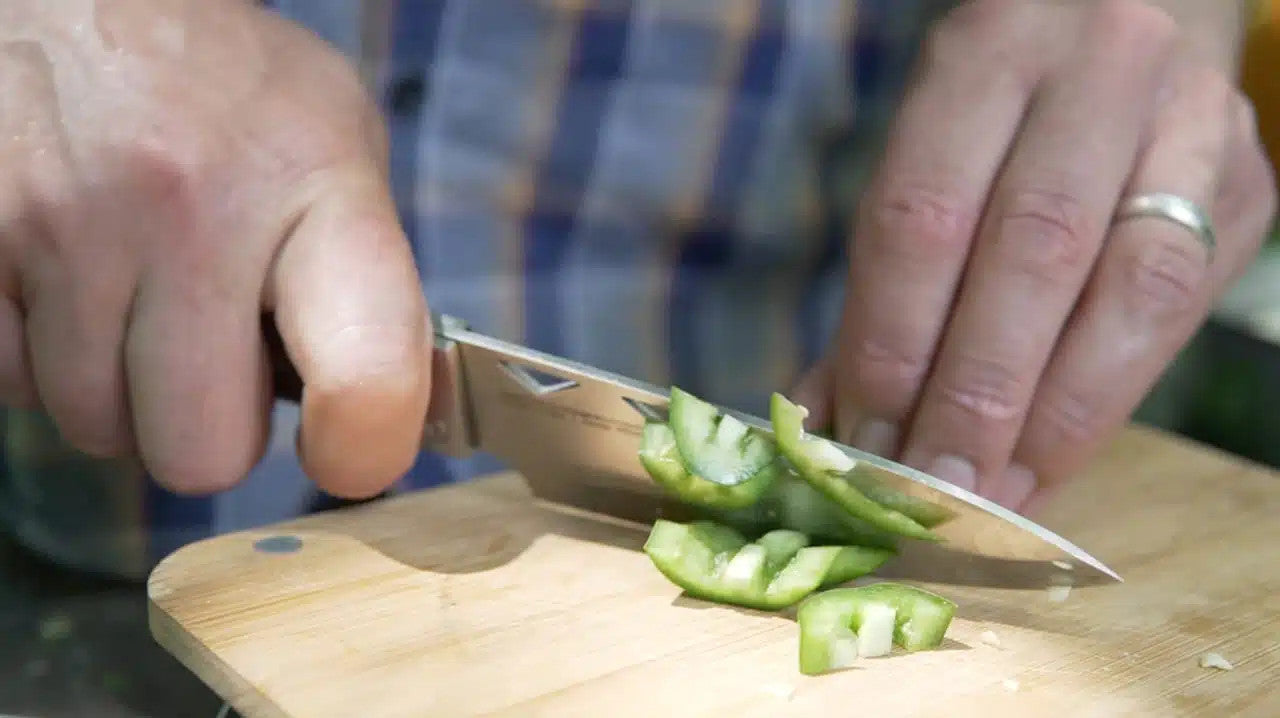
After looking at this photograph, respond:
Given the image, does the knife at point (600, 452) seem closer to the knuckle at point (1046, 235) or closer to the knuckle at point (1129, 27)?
the knuckle at point (1046, 235)

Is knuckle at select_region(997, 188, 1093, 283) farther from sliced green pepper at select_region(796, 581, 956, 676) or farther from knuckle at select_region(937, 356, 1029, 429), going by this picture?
sliced green pepper at select_region(796, 581, 956, 676)

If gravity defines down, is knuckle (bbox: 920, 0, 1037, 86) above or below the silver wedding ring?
above

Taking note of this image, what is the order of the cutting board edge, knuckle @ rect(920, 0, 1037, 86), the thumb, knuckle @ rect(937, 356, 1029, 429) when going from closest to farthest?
the cutting board edge, the thumb, knuckle @ rect(937, 356, 1029, 429), knuckle @ rect(920, 0, 1037, 86)

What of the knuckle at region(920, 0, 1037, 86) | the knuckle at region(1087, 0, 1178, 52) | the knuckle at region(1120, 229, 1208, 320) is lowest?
the knuckle at region(1120, 229, 1208, 320)

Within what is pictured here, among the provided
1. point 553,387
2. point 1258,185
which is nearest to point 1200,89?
point 1258,185

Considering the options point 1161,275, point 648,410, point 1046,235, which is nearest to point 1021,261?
point 1046,235

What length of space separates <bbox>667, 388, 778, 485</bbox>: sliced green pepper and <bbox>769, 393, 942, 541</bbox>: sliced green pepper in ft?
0.09

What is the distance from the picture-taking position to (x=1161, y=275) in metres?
1.20

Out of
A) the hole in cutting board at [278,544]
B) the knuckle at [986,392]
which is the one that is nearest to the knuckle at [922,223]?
the knuckle at [986,392]

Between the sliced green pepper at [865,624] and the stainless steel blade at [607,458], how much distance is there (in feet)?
0.26

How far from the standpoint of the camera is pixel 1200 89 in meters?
1.32

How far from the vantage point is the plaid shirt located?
1361 millimetres

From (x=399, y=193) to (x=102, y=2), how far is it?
0.44 m

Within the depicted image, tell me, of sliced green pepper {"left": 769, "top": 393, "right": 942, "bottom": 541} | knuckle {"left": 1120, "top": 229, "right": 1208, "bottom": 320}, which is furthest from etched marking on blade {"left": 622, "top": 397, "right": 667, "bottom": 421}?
knuckle {"left": 1120, "top": 229, "right": 1208, "bottom": 320}
